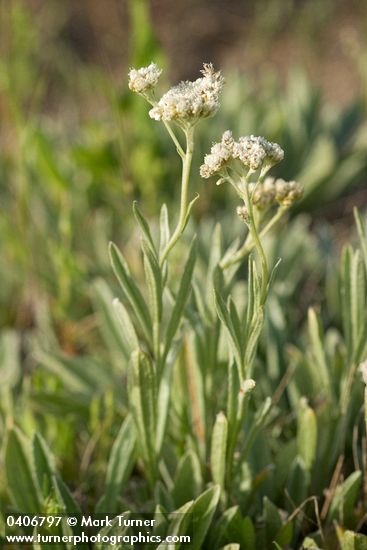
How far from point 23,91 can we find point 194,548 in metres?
3.55

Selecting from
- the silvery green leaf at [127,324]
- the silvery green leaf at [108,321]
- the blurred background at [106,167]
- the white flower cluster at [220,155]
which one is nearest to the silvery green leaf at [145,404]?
the silvery green leaf at [127,324]

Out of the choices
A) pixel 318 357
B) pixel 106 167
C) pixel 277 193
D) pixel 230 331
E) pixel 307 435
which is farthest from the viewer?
pixel 106 167

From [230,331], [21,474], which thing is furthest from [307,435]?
[21,474]

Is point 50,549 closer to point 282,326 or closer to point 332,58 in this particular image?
point 282,326

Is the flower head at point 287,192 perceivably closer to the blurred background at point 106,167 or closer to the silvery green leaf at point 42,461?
the silvery green leaf at point 42,461

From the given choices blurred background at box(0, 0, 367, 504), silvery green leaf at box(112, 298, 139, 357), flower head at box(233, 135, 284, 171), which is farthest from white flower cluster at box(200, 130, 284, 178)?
blurred background at box(0, 0, 367, 504)

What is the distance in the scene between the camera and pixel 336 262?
2443 mm

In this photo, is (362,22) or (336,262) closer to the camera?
(336,262)

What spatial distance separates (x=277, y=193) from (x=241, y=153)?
0.96ft


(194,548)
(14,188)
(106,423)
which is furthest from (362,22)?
(194,548)

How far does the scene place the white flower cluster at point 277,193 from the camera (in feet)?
4.56

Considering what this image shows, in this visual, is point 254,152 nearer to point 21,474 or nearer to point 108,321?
point 21,474

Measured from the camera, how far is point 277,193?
1.42m

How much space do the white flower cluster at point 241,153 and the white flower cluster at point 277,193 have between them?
182 millimetres
